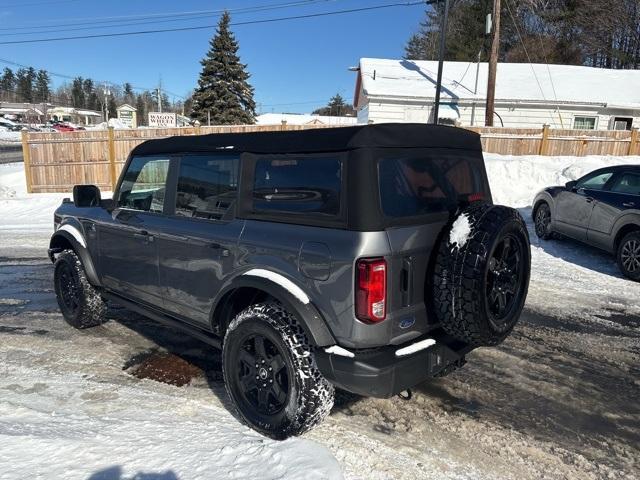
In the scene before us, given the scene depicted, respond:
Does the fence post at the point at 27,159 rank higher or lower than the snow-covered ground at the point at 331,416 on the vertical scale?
higher

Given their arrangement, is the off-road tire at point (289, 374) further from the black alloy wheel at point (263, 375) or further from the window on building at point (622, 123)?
the window on building at point (622, 123)

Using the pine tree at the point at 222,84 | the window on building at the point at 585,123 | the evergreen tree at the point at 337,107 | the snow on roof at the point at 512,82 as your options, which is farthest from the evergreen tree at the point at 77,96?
the window on building at the point at 585,123

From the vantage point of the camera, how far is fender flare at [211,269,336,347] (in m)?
2.70

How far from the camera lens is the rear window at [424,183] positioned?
2748mm

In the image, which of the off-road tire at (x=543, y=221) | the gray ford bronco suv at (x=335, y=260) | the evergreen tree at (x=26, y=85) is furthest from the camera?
the evergreen tree at (x=26, y=85)

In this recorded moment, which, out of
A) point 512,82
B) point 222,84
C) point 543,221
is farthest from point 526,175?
point 222,84

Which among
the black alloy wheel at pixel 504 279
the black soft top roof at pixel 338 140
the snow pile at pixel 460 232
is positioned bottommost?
the black alloy wheel at pixel 504 279

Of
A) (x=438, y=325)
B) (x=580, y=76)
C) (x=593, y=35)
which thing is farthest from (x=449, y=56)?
(x=438, y=325)

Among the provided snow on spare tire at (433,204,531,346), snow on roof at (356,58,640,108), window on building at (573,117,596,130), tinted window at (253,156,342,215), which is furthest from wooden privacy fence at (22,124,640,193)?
snow on spare tire at (433,204,531,346)

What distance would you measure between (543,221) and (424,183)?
7.41m

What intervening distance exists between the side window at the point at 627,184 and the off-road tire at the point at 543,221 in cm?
147

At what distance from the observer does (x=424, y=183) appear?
9.80 feet

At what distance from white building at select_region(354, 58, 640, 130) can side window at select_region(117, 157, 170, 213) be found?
18964 mm

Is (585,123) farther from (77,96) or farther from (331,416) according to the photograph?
(77,96)
